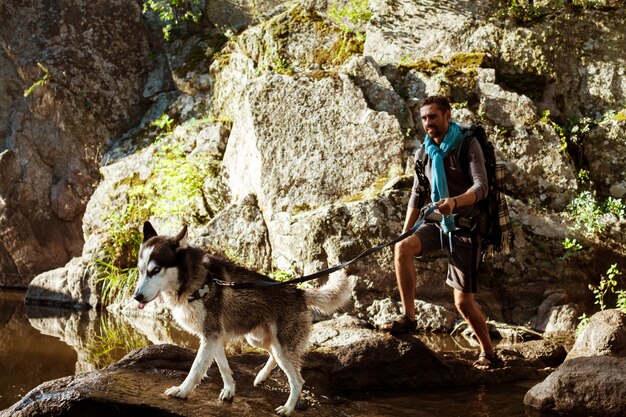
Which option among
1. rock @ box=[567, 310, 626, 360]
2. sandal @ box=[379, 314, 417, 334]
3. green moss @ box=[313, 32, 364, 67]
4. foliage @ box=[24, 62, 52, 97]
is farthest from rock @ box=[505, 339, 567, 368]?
foliage @ box=[24, 62, 52, 97]

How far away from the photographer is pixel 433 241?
555cm

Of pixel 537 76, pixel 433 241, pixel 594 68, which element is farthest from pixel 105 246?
pixel 594 68

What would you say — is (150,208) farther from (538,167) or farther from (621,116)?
(621,116)

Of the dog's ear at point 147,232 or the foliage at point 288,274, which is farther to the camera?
the foliage at point 288,274

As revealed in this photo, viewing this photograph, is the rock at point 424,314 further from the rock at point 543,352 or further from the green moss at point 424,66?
the green moss at point 424,66

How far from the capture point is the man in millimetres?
5258

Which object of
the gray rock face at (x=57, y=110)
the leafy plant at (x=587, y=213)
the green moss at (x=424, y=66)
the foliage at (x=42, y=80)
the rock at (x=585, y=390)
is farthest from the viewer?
the foliage at (x=42, y=80)

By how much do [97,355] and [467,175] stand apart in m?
4.41

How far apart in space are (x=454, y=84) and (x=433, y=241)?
4345mm

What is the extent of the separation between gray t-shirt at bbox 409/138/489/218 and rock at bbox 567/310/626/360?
1.77 m

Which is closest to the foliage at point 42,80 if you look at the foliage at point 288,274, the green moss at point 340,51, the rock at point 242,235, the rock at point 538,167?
the green moss at point 340,51

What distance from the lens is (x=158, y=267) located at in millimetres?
3967

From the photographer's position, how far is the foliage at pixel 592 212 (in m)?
8.05

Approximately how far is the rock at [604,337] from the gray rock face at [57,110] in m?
9.41
